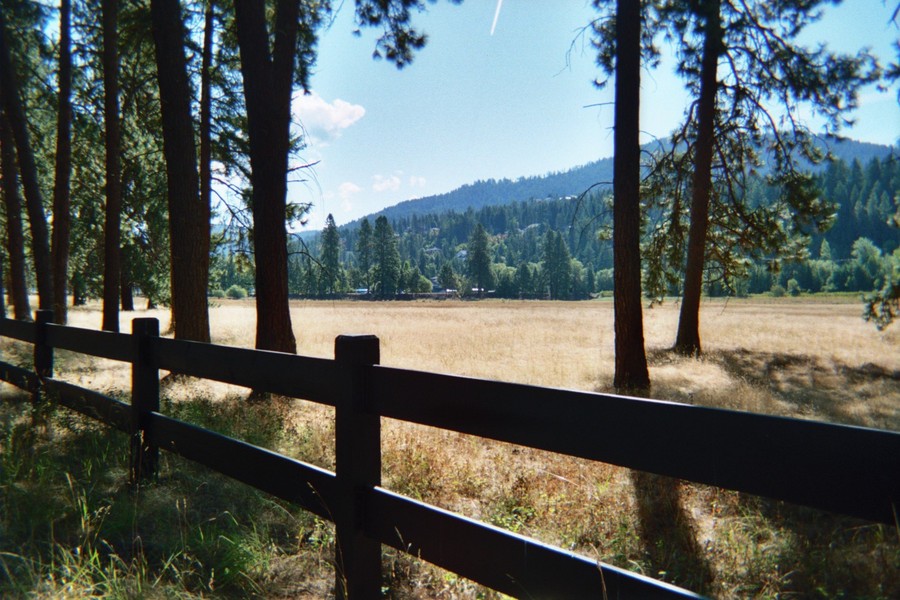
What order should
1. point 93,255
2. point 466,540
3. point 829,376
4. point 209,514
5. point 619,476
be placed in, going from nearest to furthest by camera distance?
point 466,540 < point 209,514 < point 619,476 < point 829,376 < point 93,255

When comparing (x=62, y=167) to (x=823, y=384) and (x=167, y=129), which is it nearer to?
(x=167, y=129)

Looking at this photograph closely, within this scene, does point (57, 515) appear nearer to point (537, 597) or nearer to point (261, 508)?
point (261, 508)

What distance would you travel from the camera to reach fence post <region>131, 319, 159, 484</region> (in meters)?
4.63

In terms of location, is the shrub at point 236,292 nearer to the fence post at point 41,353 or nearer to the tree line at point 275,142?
the tree line at point 275,142

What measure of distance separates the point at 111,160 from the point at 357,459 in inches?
598

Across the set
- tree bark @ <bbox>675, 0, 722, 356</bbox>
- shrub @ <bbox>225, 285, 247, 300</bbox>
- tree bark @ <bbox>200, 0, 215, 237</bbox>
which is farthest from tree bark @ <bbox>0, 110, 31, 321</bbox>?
shrub @ <bbox>225, 285, 247, 300</bbox>

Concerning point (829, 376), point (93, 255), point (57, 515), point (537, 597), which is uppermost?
point (93, 255)

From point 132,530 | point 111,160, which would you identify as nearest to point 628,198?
point 132,530

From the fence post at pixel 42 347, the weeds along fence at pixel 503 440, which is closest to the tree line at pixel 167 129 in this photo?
the fence post at pixel 42 347

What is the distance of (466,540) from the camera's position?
8.05ft

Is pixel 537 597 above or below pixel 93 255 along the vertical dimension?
below

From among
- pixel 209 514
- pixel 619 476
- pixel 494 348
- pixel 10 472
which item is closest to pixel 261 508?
pixel 209 514

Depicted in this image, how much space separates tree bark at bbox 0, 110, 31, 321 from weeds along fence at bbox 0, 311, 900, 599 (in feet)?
58.8

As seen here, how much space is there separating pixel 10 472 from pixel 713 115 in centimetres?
1692
